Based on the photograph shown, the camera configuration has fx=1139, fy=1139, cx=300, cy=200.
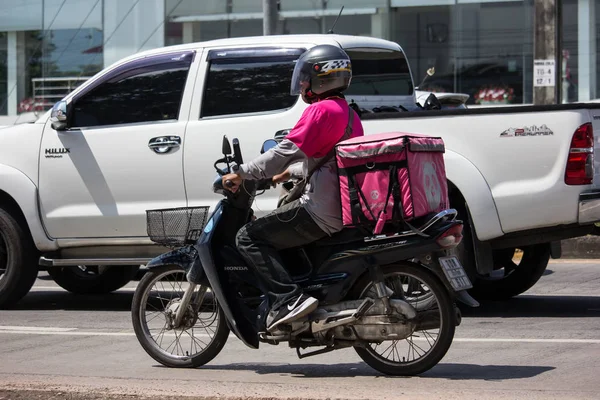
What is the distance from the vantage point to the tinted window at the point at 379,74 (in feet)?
29.9

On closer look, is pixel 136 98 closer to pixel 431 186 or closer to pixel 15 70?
pixel 431 186

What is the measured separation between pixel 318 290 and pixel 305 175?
2.04 feet

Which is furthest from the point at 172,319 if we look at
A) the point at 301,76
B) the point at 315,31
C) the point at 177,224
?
the point at 315,31

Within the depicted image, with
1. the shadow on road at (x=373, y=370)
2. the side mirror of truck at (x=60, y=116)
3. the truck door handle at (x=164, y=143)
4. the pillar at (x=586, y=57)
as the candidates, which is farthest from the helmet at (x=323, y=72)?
the pillar at (x=586, y=57)

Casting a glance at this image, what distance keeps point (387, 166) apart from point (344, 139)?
329 millimetres

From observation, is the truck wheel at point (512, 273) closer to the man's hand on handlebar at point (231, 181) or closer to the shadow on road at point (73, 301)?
the shadow on road at point (73, 301)

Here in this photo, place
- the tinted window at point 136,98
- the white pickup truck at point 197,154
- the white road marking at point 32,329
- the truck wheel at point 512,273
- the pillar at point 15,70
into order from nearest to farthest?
the white pickup truck at point 197,154 < the white road marking at point 32,329 < the tinted window at point 136,98 < the truck wheel at point 512,273 < the pillar at point 15,70

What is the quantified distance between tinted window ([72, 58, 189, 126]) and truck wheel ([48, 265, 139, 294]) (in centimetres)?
177

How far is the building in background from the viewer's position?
19156mm

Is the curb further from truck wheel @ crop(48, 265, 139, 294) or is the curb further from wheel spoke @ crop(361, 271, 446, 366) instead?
wheel spoke @ crop(361, 271, 446, 366)

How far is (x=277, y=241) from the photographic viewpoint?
20.0ft

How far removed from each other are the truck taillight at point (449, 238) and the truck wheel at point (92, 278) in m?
5.23

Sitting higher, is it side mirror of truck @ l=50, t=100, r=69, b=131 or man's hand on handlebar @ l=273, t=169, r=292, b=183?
side mirror of truck @ l=50, t=100, r=69, b=131

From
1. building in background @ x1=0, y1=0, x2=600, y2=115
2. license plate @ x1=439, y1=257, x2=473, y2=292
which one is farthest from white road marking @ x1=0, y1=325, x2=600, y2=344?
building in background @ x1=0, y1=0, x2=600, y2=115
